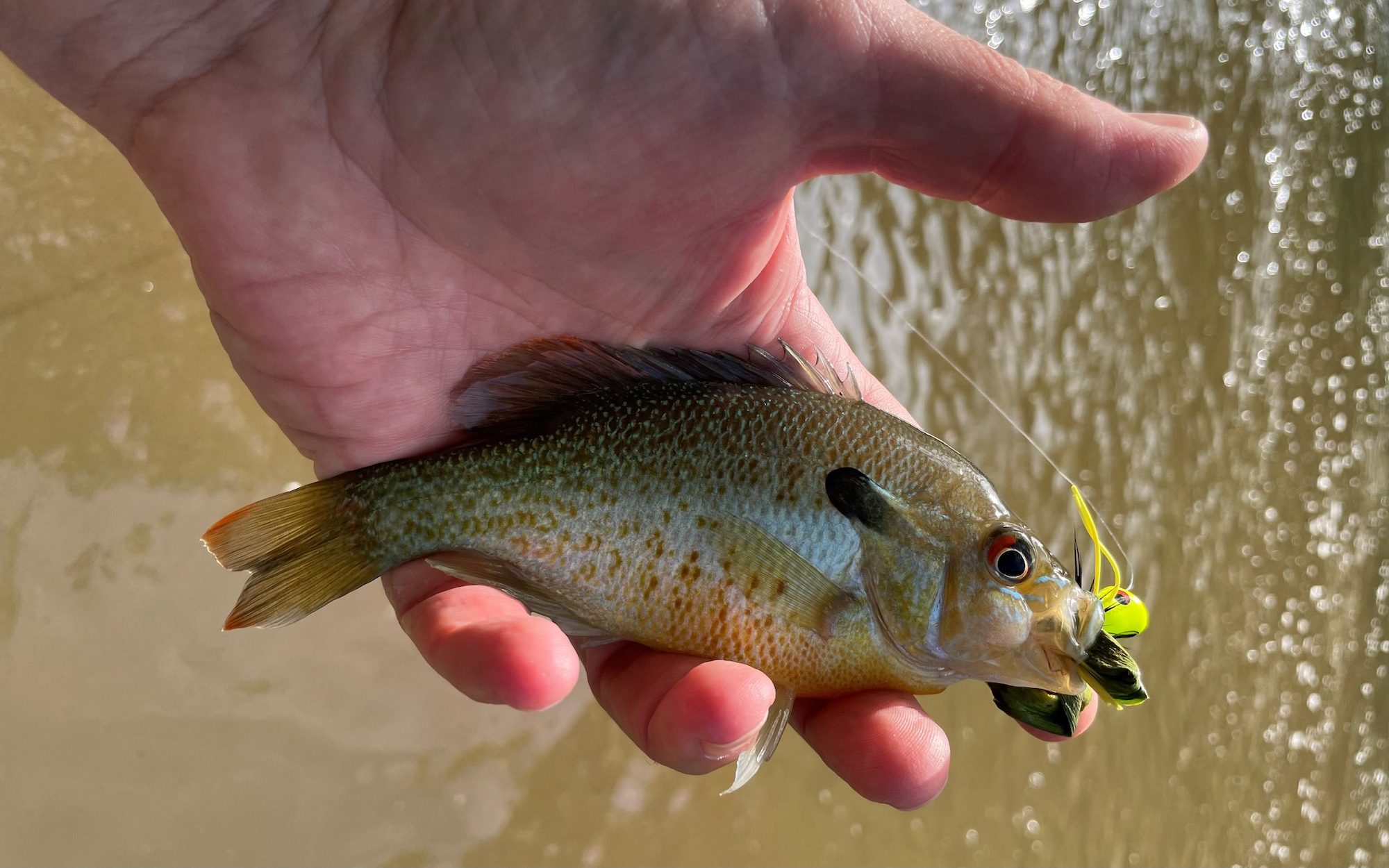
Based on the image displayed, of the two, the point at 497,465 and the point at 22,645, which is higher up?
the point at 497,465

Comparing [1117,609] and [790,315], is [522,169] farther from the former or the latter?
[1117,609]

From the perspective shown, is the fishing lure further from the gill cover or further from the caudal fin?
the caudal fin

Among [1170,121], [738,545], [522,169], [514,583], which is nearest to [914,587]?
[738,545]

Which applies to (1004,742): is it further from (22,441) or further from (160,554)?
(22,441)

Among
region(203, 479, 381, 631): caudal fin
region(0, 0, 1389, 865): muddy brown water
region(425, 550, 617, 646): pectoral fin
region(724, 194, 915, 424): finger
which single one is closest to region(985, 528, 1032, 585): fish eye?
region(724, 194, 915, 424): finger

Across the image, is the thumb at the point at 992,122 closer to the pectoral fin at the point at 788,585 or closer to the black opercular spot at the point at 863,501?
the black opercular spot at the point at 863,501

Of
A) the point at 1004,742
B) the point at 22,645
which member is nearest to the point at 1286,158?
the point at 1004,742
